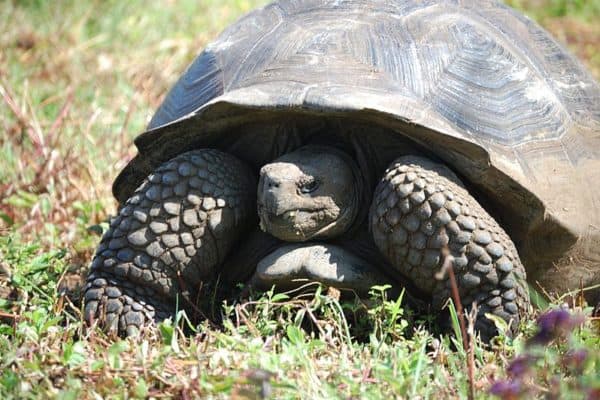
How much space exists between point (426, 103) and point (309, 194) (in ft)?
1.67

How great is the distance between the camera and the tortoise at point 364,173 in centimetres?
319

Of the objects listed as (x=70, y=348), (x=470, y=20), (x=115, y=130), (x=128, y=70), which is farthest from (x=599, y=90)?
(x=128, y=70)

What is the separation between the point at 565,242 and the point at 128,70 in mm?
3977

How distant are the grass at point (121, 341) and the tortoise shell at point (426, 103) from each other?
1.38 feet

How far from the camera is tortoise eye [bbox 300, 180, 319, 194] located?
130 inches

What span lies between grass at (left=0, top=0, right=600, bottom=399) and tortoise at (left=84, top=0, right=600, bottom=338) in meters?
0.16

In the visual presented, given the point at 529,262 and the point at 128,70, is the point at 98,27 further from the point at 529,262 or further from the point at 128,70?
the point at 529,262

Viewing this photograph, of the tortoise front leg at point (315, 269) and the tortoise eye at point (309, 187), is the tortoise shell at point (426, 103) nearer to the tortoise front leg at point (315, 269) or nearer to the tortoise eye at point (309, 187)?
the tortoise eye at point (309, 187)

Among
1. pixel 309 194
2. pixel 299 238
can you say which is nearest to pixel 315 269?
pixel 299 238

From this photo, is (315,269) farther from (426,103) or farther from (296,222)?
(426,103)

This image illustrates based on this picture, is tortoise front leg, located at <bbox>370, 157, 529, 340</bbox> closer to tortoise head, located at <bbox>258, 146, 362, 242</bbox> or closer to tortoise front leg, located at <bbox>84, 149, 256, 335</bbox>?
tortoise head, located at <bbox>258, 146, 362, 242</bbox>

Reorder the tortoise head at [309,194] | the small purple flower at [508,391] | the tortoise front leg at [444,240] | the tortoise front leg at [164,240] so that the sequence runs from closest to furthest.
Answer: the small purple flower at [508,391], the tortoise front leg at [444,240], the tortoise head at [309,194], the tortoise front leg at [164,240]

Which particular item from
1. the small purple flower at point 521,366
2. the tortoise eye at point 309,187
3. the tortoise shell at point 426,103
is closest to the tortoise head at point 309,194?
the tortoise eye at point 309,187

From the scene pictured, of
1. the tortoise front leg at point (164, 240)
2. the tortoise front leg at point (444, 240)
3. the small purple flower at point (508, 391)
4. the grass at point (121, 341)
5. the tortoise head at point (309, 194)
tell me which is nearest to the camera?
the small purple flower at point (508, 391)
